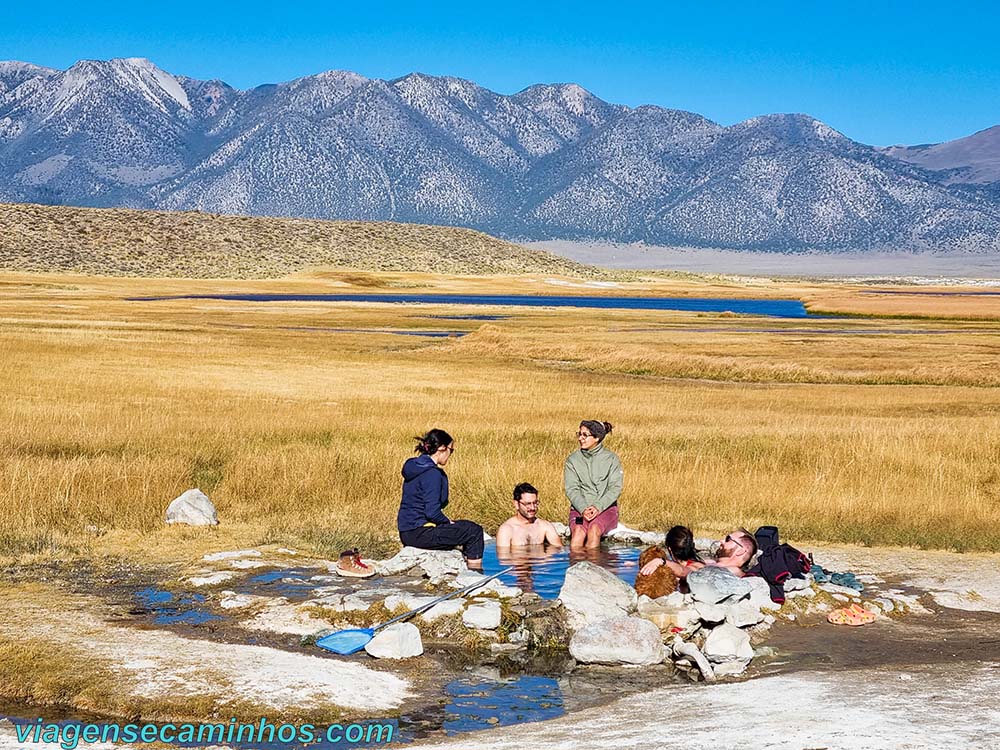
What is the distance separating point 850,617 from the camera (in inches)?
532

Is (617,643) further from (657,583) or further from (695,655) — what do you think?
(657,583)

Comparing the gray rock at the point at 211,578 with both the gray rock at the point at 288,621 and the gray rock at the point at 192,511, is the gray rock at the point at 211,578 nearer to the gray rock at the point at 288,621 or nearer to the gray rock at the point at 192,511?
the gray rock at the point at 288,621

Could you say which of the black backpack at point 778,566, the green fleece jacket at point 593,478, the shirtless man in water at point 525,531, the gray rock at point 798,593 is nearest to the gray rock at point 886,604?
the gray rock at point 798,593

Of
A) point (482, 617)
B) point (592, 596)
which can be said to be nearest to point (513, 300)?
point (592, 596)

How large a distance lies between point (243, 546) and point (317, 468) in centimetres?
606

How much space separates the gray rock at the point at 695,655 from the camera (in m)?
11.6

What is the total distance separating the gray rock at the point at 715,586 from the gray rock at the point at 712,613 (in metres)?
0.15

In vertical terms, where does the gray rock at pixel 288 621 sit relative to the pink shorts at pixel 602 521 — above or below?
below

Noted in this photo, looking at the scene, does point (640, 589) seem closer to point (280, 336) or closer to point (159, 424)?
point (159, 424)

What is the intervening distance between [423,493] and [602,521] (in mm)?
2807

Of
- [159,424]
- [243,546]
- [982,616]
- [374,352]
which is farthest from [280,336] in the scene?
[982,616]

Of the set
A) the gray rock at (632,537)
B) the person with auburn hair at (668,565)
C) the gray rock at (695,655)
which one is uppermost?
the person with auburn hair at (668,565)

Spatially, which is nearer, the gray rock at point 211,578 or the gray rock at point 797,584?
the gray rock at point 797,584

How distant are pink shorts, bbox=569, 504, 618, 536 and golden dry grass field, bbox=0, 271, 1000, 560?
84.6 inches
